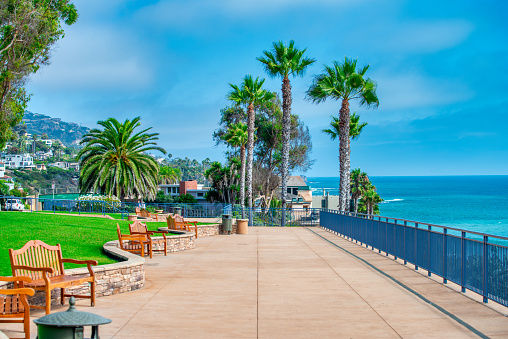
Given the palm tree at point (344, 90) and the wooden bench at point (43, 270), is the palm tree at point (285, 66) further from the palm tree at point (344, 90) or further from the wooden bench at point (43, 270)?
the wooden bench at point (43, 270)

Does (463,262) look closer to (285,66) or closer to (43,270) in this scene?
(43,270)

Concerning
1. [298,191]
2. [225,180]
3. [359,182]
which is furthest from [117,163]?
[298,191]

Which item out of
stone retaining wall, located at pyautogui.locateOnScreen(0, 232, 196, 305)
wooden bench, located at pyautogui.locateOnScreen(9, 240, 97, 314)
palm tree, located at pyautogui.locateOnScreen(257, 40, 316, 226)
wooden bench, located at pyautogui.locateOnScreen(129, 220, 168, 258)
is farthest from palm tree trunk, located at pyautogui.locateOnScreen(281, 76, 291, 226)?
wooden bench, located at pyautogui.locateOnScreen(9, 240, 97, 314)

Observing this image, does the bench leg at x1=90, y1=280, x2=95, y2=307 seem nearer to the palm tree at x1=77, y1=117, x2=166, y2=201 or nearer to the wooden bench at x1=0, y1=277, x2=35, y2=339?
the wooden bench at x1=0, y1=277, x2=35, y2=339

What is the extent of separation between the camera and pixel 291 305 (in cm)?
863

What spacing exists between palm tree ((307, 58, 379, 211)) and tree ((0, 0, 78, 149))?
17.3m

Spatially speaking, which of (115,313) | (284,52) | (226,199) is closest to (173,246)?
(115,313)

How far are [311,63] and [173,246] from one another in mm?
24756

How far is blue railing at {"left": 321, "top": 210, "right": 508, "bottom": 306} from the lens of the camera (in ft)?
26.8

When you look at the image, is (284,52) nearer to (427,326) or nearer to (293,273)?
(293,273)

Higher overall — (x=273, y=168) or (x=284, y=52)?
(x=284, y=52)

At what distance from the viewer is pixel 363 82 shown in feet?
103

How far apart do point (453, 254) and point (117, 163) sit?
3447cm

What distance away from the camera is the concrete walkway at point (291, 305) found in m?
6.96
